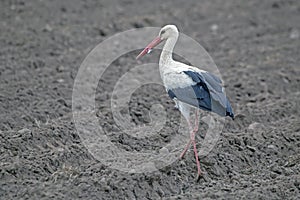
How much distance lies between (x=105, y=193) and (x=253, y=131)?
2.53 m

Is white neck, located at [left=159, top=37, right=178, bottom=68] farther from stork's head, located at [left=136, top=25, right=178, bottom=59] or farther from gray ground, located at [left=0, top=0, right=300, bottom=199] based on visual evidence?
gray ground, located at [left=0, top=0, right=300, bottom=199]

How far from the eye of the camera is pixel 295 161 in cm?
688

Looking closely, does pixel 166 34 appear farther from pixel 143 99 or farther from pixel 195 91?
pixel 143 99

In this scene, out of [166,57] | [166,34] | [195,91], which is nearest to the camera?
[195,91]

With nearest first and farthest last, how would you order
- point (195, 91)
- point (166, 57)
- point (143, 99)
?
point (195, 91)
point (166, 57)
point (143, 99)

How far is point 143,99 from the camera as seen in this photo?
8.81 metres

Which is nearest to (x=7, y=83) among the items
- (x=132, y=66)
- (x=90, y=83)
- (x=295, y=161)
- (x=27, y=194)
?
(x=90, y=83)

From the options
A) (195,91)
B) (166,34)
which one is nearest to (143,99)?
(166,34)

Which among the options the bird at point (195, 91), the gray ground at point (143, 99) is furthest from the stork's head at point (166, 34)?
the gray ground at point (143, 99)

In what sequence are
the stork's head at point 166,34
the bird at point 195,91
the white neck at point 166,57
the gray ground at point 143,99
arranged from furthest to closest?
1. the stork's head at point 166,34
2. the white neck at point 166,57
3. the bird at point 195,91
4. the gray ground at point 143,99

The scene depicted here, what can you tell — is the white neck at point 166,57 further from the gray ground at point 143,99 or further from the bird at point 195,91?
the gray ground at point 143,99

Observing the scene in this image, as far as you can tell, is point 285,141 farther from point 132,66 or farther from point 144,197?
point 132,66

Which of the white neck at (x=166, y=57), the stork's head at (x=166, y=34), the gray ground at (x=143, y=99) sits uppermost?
the stork's head at (x=166, y=34)

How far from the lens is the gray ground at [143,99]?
613 centimetres
